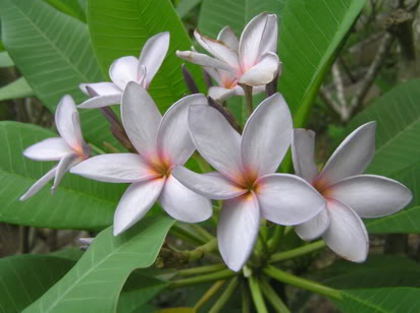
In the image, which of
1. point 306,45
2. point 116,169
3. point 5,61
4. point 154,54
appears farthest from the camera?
point 5,61

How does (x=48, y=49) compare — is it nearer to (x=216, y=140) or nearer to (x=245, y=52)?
(x=245, y=52)

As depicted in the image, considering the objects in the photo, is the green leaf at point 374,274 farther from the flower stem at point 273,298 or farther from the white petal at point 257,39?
the white petal at point 257,39

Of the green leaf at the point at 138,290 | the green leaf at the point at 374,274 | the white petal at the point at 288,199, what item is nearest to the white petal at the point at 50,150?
the green leaf at the point at 138,290

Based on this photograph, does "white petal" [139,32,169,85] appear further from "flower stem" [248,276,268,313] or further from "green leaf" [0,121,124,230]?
"flower stem" [248,276,268,313]

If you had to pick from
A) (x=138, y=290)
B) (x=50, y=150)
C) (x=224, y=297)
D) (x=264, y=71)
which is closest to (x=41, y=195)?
(x=50, y=150)

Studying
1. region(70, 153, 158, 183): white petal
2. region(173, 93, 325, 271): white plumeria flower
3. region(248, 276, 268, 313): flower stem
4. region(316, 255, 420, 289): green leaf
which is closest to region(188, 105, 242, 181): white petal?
region(173, 93, 325, 271): white plumeria flower

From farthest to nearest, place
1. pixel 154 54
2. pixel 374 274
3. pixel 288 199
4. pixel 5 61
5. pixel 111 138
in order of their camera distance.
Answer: pixel 5 61
pixel 374 274
pixel 111 138
pixel 154 54
pixel 288 199
